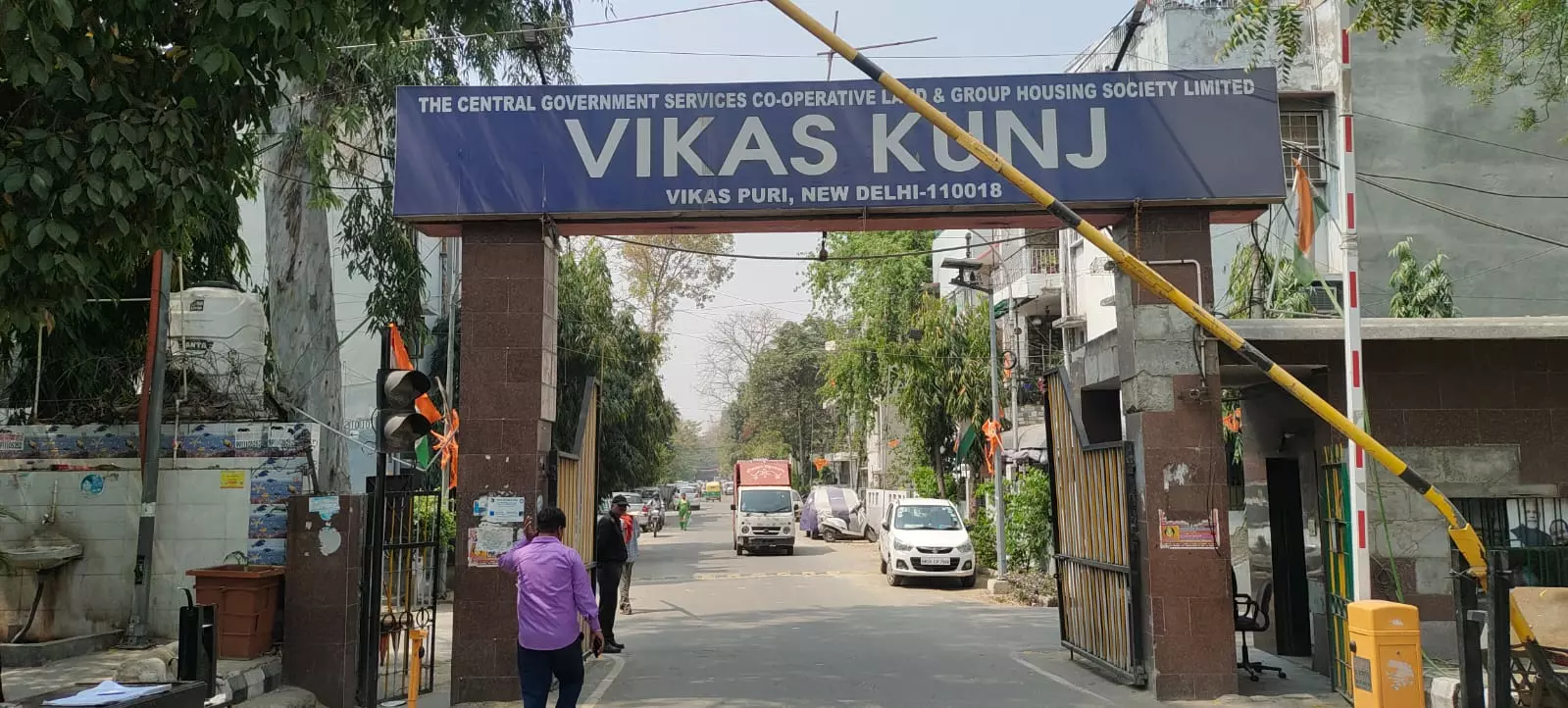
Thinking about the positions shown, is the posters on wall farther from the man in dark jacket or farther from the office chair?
the office chair

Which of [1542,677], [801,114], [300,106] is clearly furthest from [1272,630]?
[300,106]

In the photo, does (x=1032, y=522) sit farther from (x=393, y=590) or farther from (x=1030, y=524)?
(x=393, y=590)

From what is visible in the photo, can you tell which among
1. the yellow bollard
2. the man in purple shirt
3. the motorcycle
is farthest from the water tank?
the motorcycle

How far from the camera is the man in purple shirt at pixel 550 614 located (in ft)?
25.1

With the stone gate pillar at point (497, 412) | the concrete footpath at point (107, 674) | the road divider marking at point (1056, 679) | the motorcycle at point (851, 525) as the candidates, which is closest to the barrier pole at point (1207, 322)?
the road divider marking at point (1056, 679)

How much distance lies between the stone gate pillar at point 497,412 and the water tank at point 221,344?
349 centimetres

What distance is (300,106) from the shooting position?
49.0 feet

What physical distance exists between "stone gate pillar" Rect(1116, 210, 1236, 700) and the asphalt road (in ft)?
2.05

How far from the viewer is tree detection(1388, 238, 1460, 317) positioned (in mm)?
20141

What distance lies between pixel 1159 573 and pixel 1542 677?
3313 millimetres

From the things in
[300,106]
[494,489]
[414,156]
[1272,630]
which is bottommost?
[1272,630]

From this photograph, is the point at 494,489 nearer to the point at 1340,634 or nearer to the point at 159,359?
the point at 159,359

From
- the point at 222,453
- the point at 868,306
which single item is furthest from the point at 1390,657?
the point at 868,306

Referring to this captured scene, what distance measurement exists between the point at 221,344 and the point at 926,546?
14.9 m
